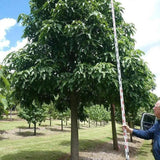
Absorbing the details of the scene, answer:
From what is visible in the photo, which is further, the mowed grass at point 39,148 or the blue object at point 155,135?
the mowed grass at point 39,148

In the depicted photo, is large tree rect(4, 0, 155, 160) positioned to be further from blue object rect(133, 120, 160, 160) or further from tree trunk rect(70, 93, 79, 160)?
blue object rect(133, 120, 160, 160)

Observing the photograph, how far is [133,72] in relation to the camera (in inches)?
360

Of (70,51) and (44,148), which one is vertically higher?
(70,51)

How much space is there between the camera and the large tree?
328 inches

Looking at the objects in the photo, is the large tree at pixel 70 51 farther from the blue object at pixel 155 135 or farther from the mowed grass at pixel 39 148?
the blue object at pixel 155 135

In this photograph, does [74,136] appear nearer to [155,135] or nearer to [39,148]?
[39,148]

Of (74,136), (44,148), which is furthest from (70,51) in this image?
(44,148)

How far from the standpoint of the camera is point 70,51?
911cm

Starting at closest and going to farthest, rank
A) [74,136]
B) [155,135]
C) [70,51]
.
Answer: [155,135] < [70,51] < [74,136]

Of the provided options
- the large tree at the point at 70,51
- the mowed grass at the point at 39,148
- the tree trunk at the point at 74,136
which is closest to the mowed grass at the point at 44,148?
the mowed grass at the point at 39,148

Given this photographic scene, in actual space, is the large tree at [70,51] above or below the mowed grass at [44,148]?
above

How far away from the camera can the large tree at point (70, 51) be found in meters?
8.33

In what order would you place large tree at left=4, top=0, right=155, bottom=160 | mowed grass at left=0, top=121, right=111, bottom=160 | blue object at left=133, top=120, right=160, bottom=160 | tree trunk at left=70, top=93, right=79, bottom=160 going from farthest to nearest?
1. mowed grass at left=0, top=121, right=111, bottom=160
2. tree trunk at left=70, top=93, right=79, bottom=160
3. large tree at left=4, top=0, right=155, bottom=160
4. blue object at left=133, top=120, right=160, bottom=160

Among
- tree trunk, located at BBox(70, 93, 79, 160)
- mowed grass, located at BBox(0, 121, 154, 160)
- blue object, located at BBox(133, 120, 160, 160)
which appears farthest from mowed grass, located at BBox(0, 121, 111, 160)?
blue object, located at BBox(133, 120, 160, 160)
